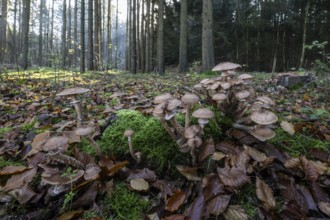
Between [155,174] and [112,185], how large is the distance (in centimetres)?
45

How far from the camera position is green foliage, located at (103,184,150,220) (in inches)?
82.9

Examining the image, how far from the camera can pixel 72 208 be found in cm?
209

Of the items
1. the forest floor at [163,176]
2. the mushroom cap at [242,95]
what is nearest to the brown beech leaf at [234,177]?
the forest floor at [163,176]

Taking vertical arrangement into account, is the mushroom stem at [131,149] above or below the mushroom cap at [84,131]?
→ below

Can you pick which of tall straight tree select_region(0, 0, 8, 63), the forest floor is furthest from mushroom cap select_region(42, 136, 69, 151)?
tall straight tree select_region(0, 0, 8, 63)

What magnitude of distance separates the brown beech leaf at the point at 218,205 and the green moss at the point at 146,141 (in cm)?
68

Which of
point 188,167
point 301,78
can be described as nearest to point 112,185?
point 188,167

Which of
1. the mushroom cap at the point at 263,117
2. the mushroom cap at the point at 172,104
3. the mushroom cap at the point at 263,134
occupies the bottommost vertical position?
the mushroom cap at the point at 263,134

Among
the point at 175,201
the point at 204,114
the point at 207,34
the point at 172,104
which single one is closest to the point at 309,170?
the point at 204,114

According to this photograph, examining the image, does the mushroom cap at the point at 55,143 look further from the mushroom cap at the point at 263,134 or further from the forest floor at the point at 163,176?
the mushroom cap at the point at 263,134

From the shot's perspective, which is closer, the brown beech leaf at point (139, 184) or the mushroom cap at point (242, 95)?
the brown beech leaf at point (139, 184)

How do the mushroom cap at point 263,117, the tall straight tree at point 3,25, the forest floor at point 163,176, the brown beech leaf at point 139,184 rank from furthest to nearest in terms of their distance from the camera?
the tall straight tree at point 3,25
the mushroom cap at point 263,117
the brown beech leaf at point 139,184
the forest floor at point 163,176

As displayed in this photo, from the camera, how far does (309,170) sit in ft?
7.55

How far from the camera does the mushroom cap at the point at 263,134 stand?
2.39 meters
